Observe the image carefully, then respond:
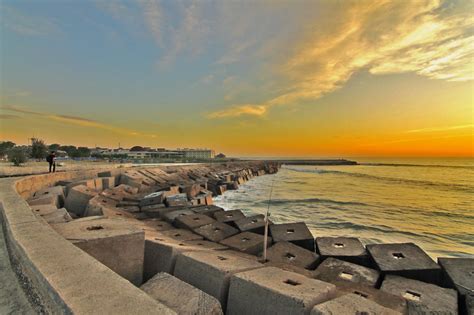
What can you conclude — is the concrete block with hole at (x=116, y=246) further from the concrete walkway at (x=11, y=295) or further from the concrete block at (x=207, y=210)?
the concrete block at (x=207, y=210)

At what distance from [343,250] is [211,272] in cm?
324

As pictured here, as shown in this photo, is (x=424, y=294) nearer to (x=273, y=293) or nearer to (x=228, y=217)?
(x=273, y=293)

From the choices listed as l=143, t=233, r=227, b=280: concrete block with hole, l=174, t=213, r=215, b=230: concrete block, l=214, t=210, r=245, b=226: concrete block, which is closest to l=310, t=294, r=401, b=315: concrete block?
l=143, t=233, r=227, b=280: concrete block with hole

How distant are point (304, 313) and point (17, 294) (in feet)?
6.63

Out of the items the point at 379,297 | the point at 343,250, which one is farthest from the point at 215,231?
the point at 379,297

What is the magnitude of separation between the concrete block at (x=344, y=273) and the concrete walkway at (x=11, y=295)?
10.4 ft

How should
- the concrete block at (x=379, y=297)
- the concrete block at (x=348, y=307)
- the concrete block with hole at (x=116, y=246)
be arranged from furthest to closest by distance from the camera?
1. the concrete block at (x=379, y=297)
2. the concrete block with hole at (x=116, y=246)
3. the concrete block at (x=348, y=307)

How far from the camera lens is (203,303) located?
1.81 meters

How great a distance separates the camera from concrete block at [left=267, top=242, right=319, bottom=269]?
13.8 feet

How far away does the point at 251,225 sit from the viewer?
6.04 metres

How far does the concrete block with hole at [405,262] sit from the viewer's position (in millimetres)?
3805

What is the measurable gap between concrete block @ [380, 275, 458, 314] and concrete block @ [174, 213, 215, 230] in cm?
365

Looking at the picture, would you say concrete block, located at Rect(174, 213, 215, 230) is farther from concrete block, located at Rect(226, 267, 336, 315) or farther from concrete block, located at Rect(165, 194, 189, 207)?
concrete block, located at Rect(226, 267, 336, 315)

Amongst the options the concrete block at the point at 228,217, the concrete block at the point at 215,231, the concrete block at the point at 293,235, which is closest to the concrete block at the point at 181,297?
the concrete block at the point at 215,231
